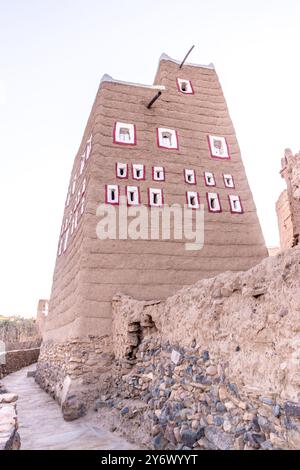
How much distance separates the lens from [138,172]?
1177 centimetres

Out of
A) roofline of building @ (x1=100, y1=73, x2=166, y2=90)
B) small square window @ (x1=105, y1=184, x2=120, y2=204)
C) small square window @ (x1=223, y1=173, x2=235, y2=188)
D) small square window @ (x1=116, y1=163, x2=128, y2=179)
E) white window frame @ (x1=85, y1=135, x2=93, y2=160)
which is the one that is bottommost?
small square window @ (x1=105, y1=184, x2=120, y2=204)

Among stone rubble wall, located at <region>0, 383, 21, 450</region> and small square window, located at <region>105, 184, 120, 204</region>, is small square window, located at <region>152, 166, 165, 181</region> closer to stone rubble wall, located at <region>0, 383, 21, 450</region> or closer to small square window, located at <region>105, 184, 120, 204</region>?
small square window, located at <region>105, 184, 120, 204</region>

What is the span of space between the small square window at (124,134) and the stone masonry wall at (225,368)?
7.06 metres

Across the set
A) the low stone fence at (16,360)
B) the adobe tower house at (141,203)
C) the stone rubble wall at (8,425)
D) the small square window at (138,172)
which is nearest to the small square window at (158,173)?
the adobe tower house at (141,203)

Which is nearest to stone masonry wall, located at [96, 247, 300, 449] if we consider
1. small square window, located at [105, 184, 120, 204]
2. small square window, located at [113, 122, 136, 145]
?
small square window, located at [105, 184, 120, 204]

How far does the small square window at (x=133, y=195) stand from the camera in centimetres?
1125

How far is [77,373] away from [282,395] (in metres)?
6.62

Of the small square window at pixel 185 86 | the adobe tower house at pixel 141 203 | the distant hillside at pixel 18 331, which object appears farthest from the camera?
the distant hillside at pixel 18 331

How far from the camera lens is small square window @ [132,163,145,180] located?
1168 cm

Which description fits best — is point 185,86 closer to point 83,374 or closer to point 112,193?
point 112,193

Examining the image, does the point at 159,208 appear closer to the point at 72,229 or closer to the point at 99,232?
the point at 99,232

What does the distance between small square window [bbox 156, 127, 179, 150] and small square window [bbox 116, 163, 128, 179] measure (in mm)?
1872

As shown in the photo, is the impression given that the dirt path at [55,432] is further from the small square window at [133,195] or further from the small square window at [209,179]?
the small square window at [209,179]

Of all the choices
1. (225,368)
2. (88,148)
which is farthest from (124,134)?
(225,368)
